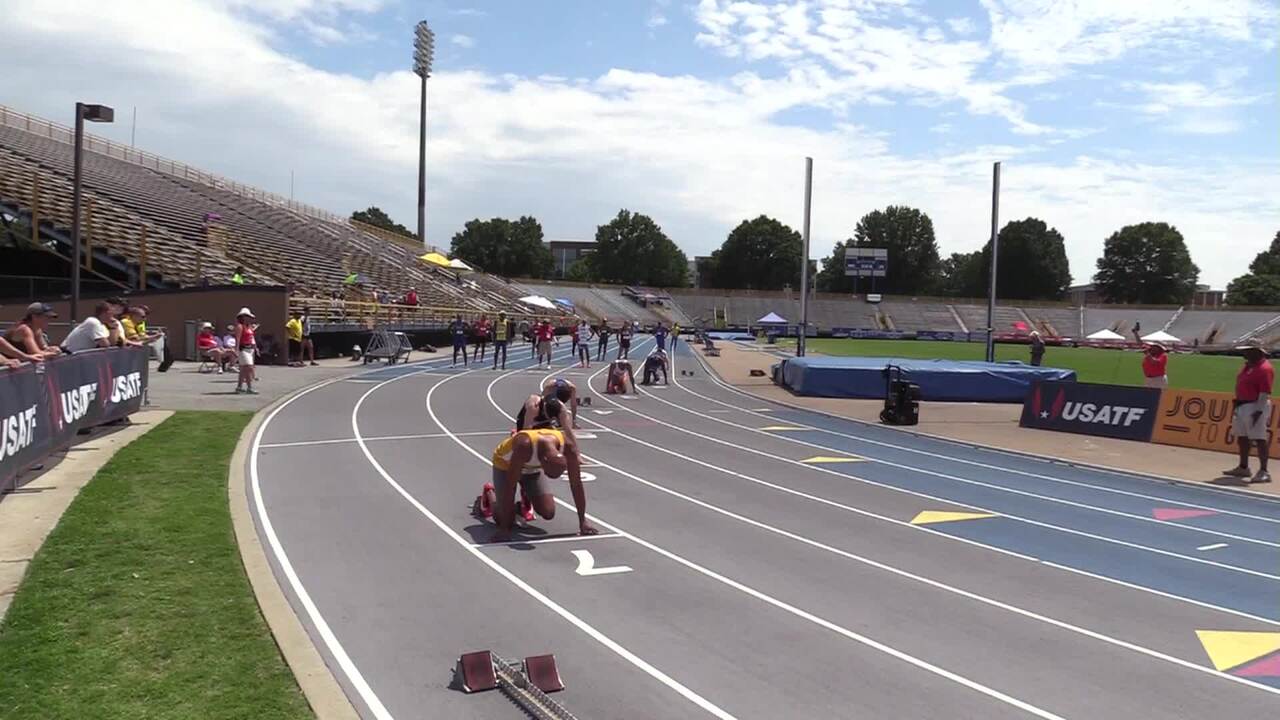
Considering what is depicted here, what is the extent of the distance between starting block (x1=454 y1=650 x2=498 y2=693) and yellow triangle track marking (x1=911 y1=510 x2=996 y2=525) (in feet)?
21.7

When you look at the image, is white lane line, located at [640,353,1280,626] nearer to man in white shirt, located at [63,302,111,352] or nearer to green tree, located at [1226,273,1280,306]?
man in white shirt, located at [63,302,111,352]

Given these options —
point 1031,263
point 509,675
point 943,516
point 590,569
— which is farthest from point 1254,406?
point 1031,263

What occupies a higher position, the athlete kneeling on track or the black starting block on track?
the athlete kneeling on track

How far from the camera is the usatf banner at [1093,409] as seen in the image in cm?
1942

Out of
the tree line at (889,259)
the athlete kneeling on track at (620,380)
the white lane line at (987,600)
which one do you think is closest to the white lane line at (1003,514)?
the white lane line at (987,600)

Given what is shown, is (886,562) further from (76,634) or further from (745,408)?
(745,408)

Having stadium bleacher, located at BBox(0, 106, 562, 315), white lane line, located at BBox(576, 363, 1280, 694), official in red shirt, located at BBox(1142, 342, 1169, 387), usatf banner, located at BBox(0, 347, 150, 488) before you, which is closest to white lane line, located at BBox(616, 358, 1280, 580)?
white lane line, located at BBox(576, 363, 1280, 694)

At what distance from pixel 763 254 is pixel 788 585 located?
4770 inches

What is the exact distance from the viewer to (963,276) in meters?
134

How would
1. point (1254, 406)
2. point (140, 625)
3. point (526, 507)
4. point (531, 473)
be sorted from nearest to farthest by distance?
point (140, 625) < point (531, 473) < point (526, 507) < point (1254, 406)

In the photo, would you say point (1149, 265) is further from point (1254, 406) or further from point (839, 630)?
point (839, 630)

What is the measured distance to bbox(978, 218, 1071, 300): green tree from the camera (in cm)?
12062

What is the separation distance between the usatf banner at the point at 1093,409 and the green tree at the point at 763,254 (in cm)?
10500

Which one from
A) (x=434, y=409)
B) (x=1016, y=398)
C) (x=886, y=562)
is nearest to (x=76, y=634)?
(x=886, y=562)
